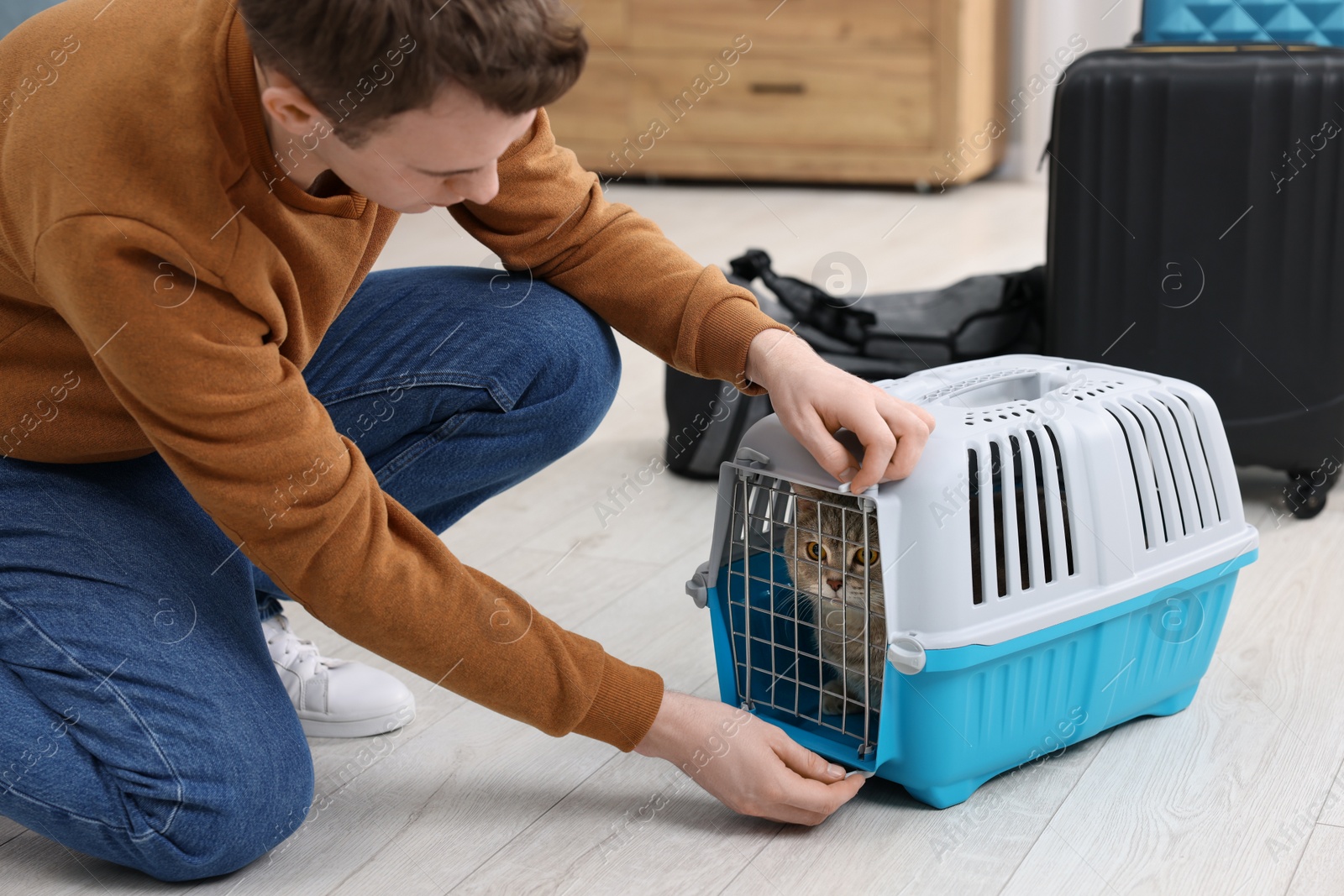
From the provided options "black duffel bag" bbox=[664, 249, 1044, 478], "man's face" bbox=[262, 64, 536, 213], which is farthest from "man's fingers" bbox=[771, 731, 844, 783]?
"black duffel bag" bbox=[664, 249, 1044, 478]

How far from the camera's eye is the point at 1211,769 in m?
1.07

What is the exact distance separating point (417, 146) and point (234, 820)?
0.50 metres

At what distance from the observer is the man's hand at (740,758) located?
934mm

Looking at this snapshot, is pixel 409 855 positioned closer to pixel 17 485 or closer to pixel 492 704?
pixel 492 704

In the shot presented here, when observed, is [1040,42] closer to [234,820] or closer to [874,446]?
[874,446]

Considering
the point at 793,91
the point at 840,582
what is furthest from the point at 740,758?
the point at 793,91

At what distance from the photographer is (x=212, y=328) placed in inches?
30.9

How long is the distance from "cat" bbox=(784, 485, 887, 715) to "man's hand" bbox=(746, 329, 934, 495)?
62mm

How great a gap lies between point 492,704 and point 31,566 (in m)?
0.34

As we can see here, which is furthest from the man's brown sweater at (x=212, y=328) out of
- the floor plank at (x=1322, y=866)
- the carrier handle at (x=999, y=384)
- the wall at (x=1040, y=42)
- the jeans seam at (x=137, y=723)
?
the wall at (x=1040, y=42)

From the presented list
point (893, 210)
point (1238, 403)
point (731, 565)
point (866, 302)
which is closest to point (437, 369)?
point (731, 565)

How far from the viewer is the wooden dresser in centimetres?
359

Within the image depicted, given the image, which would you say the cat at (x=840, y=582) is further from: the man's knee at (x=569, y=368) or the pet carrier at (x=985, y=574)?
the man's knee at (x=569, y=368)

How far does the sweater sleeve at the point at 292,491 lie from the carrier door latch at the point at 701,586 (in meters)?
0.18
